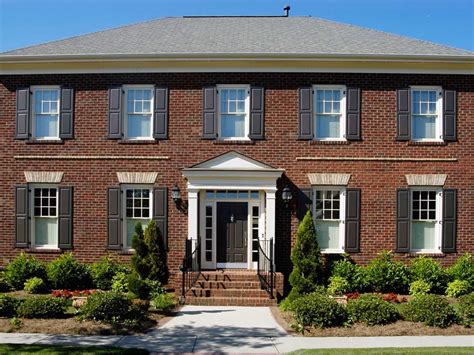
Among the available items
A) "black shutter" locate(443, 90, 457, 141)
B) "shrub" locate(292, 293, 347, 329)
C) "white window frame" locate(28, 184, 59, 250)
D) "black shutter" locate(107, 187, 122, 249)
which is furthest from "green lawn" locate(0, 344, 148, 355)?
"black shutter" locate(443, 90, 457, 141)

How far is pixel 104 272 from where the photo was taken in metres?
13.6

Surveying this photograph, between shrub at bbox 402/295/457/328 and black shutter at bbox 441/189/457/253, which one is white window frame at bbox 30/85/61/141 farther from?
black shutter at bbox 441/189/457/253

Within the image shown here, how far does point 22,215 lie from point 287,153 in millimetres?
8210

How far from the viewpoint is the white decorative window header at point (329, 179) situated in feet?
46.0

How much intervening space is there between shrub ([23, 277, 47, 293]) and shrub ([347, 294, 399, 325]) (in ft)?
28.0

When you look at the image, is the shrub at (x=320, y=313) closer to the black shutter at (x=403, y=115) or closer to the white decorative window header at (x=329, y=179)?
the white decorative window header at (x=329, y=179)

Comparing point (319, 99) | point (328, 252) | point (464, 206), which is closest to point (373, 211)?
point (328, 252)

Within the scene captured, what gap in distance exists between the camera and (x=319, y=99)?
46.6 ft

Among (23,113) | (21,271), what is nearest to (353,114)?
(23,113)

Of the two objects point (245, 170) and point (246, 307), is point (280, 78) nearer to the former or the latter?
point (245, 170)

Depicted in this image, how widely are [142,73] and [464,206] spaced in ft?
34.1

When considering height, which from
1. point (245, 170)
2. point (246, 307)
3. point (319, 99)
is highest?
point (319, 99)

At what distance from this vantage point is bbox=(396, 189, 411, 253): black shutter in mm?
14000

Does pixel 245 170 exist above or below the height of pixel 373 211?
above
